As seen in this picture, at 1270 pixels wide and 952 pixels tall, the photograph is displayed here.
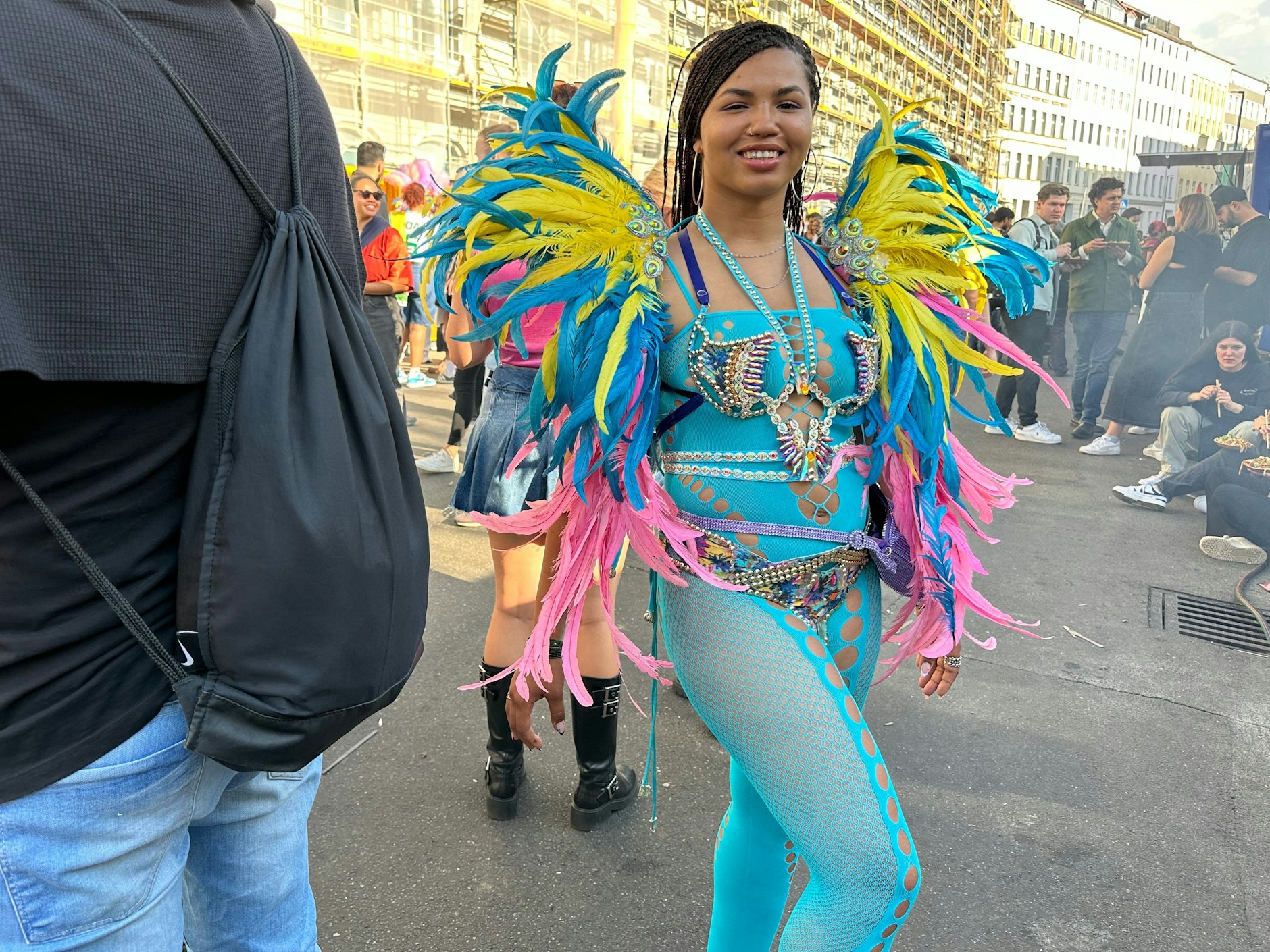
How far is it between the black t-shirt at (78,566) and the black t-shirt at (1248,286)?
8.41 metres

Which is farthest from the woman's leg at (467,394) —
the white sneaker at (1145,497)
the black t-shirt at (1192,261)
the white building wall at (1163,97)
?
the white building wall at (1163,97)

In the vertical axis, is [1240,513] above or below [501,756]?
above

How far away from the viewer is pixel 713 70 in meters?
2.03

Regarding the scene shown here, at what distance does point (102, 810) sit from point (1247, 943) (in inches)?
103

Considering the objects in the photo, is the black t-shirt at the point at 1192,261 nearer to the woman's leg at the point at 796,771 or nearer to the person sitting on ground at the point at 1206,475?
the person sitting on ground at the point at 1206,475

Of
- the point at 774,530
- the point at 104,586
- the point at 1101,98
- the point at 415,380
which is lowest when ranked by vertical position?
the point at 415,380

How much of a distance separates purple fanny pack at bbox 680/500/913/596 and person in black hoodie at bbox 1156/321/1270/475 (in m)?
5.44

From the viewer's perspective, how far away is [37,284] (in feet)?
3.14

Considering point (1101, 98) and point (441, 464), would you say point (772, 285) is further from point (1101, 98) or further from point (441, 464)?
point (1101, 98)

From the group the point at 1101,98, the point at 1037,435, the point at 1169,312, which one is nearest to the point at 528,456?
the point at 1037,435

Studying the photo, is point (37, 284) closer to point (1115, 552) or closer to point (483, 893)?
Result: point (483, 893)

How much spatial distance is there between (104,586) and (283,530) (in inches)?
8.3

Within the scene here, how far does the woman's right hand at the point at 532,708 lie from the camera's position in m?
2.45

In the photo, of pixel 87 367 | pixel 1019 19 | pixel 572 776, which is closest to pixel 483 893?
pixel 572 776
